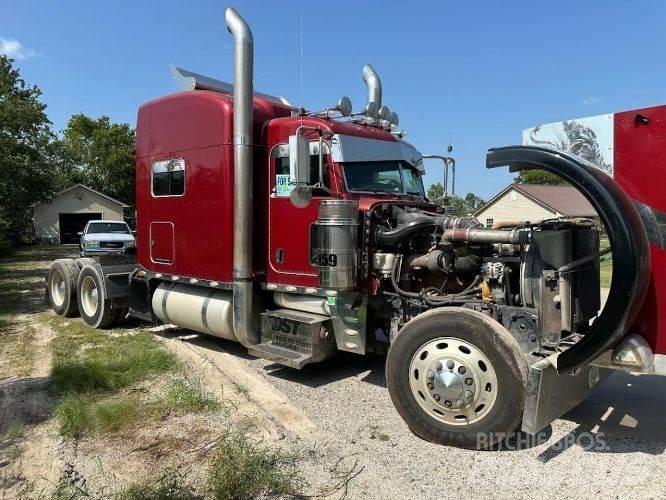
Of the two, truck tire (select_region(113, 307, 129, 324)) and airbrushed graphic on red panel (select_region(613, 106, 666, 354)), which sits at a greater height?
airbrushed graphic on red panel (select_region(613, 106, 666, 354))

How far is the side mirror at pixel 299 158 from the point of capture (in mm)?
5320

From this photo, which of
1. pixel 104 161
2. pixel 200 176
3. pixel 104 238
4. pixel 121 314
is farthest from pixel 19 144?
pixel 104 161

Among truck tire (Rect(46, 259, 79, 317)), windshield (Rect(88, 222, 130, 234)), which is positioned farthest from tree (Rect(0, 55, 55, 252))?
truck tire (Rect(46, 259, 79, 317))

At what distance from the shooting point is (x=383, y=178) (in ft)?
20.4

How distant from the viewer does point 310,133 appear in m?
5.82

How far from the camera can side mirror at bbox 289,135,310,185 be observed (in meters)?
5.32

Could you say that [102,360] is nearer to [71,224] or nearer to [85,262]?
[85,262]

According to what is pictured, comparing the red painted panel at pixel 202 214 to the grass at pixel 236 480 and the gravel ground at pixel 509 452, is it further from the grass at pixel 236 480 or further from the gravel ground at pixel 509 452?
the grass at pixel 236 480

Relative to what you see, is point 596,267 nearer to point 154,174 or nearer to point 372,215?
point 372,215

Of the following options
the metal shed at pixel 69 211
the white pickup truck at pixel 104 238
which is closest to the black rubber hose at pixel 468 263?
the white pickup truck at pixel 104 238

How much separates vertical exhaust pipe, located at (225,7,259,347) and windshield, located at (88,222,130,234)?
722 inches

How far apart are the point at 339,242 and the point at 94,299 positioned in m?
5.64

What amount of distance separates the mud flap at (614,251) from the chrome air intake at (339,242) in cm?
197

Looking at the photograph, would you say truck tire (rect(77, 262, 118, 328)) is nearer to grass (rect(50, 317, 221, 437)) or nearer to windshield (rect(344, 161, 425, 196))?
grass (rect(50, 317, 221, 437))
